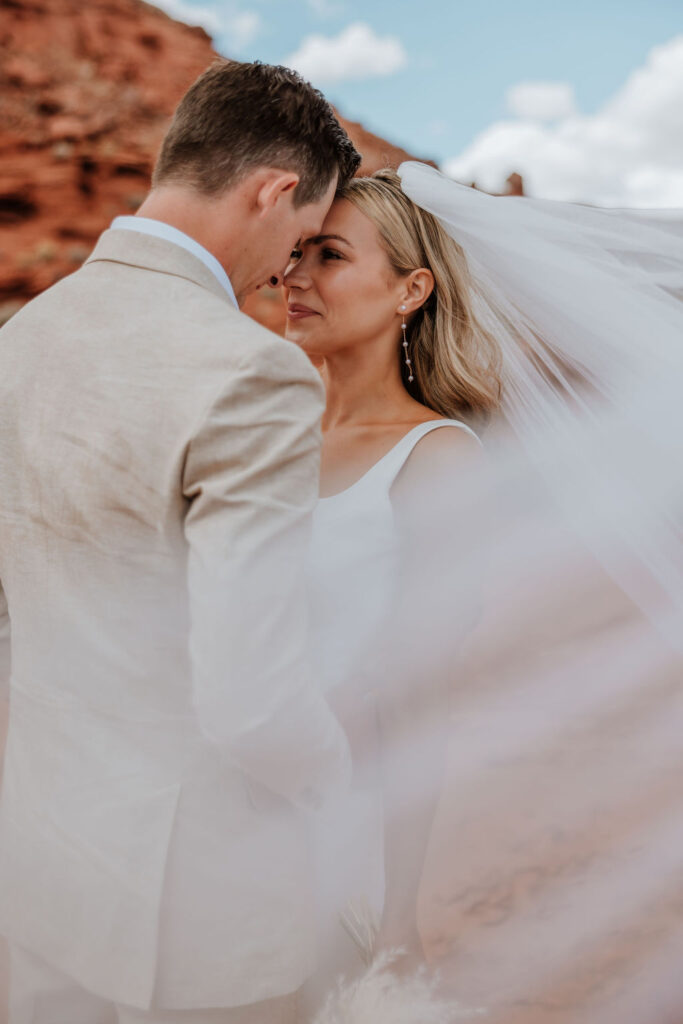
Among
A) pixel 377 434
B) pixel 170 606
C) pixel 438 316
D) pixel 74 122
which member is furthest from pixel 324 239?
pixel 74 122

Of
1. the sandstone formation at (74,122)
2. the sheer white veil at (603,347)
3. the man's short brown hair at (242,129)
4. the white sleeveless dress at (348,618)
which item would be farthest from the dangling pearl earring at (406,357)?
the sandstone formation at (74,122)

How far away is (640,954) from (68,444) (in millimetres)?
3197

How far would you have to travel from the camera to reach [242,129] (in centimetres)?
132

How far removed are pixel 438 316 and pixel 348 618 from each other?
3.06ft

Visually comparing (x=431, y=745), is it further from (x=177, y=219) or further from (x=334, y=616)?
(x=177, y=219)

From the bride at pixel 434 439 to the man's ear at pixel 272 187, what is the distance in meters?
0.68

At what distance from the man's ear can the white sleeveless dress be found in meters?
0.76

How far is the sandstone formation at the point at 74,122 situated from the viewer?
10297 millimetres

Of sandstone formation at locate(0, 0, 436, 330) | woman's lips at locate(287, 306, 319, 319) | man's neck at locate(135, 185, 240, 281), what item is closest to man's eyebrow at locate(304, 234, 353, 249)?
woman's lips at locate(287, 306, 319, 319)

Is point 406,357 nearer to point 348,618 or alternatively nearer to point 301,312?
point 301,312

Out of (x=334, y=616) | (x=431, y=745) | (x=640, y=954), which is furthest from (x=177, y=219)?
(x=640, y=954)

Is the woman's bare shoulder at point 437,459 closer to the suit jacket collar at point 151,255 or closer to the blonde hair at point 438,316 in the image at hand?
the blonde hair at point 438,316

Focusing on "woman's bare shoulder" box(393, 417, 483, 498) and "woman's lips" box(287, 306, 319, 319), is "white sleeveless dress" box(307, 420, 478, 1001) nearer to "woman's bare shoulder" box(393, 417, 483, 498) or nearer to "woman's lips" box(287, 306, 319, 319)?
"woman's bare shoulder" box(393, 417, 483, 498)

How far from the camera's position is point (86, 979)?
4.04 feet
